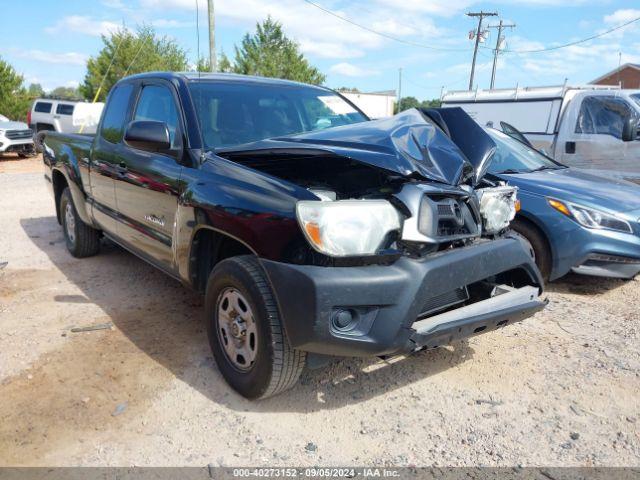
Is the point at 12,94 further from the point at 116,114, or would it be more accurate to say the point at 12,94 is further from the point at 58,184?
the point at 116,114

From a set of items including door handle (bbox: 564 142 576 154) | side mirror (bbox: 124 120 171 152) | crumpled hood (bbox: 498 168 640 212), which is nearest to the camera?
side mirror (bbox: 124 120 171 152)

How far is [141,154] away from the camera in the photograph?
387 centimetres

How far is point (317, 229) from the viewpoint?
2.38 meters

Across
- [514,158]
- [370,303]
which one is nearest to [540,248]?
[514,158]

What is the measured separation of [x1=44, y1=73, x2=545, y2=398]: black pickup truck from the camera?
2.42 meters

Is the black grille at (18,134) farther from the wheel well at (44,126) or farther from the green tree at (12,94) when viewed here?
the green tree at (12,94)

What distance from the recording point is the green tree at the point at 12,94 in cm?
2505

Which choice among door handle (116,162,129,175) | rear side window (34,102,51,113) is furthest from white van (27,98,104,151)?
door handle (116,162,129,175)

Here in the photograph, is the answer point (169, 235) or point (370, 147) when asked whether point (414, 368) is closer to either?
point (370, 147)

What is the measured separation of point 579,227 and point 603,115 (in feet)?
15.8

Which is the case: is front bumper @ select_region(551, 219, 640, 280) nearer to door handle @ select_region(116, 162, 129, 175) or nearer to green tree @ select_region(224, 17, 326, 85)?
door handle @ select_region(116, 162, 129, 175)

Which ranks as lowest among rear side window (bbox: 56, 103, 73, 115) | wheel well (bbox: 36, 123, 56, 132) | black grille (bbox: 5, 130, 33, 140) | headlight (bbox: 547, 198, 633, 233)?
black grille (bbox: 5, 130, 33, 140)

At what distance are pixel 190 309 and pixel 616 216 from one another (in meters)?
3.59

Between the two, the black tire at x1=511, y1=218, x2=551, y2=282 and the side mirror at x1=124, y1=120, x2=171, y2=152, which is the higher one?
the side mirror at x1=124, y1=120, x2=171, y2=152
